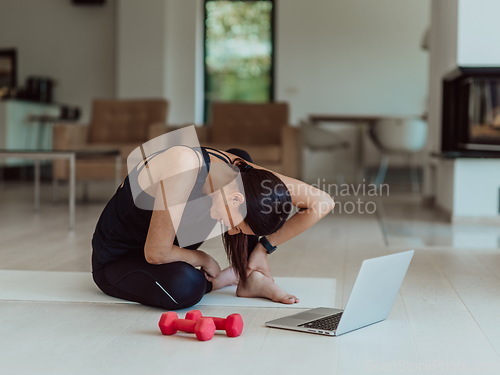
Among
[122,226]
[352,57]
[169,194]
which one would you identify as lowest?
[122,226]

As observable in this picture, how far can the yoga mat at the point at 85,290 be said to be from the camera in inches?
93.7

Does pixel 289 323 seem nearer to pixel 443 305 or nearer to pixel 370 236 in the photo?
pixel 443 305

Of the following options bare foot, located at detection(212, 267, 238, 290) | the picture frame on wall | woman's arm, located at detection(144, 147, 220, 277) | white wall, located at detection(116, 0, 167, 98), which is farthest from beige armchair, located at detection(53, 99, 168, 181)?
woman's arm, located at detection(144, 147, 220, 277)

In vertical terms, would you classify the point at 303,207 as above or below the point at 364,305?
above

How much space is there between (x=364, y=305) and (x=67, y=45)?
8.27 metres

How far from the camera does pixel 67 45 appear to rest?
9.60 m

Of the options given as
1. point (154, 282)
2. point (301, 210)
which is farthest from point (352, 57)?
point (154, 282)

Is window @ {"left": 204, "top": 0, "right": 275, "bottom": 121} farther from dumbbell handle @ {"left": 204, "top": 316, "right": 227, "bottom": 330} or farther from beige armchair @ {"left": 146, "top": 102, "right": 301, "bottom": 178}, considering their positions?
dumbbell handle @ {"left": 204, "top": 316, "right": 227, "bottom": 330}

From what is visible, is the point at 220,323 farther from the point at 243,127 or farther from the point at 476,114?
the point at 243,127

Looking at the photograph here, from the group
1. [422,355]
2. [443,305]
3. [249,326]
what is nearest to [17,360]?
[249,326]

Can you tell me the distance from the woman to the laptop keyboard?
9.9 inches

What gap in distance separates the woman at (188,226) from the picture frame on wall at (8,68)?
7828 mm

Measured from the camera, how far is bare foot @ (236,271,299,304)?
239 cm

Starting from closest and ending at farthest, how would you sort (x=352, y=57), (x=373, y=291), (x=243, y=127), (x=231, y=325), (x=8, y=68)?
(x=231, y=325)
(x=373, y=291)
(x=243, y=127)
(x=352, y=57)
(x=8, y=68)
